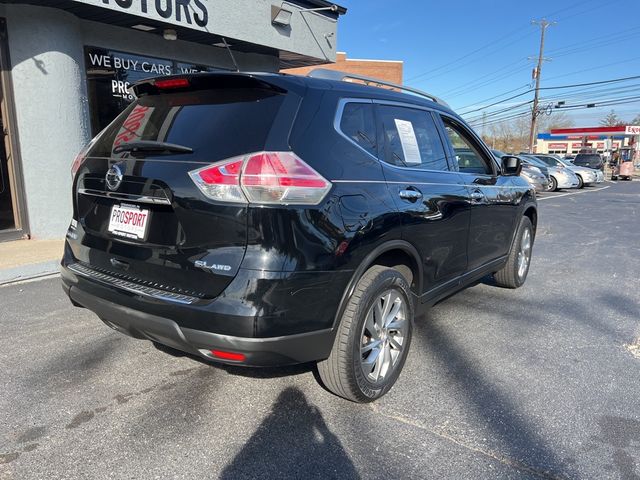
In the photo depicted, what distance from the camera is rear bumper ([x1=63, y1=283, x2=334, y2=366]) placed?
2307 mm

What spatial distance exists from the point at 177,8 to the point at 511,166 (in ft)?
19.2

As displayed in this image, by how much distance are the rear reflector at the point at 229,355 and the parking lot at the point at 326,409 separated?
1.66 feet

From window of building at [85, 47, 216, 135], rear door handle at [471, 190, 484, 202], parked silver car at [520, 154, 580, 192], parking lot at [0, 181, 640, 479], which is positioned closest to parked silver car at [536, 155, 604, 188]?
parked silver car at [520, 154, 580, 192]

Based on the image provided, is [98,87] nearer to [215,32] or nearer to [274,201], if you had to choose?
[215,32]

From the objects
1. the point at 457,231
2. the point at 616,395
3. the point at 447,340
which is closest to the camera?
the point at 616,395

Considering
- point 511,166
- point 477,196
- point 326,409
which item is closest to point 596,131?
point 511,166

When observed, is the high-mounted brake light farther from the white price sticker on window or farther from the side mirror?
the side mirror

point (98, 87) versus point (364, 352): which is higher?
point (98, 87)

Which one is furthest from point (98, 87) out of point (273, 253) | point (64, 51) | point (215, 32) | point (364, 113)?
point (273, 253)

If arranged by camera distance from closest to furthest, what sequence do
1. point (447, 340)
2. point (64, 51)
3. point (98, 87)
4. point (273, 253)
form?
point (273, 253) → point (447, 340) → point (64, 51) → point (98, 87)

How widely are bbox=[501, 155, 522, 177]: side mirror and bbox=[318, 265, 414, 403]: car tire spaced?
7.39 feet

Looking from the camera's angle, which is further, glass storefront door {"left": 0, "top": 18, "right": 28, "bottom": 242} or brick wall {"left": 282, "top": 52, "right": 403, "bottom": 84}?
brick wall {"left": 282, "top": 52, "right": 403, "bottom": 84}

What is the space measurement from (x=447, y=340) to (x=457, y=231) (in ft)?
2.99

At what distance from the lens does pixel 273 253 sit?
7.45ft
